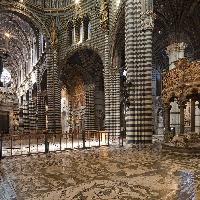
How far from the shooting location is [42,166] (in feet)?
33.9

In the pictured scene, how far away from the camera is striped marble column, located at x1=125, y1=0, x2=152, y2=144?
1752 cm

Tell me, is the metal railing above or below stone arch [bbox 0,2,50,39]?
below

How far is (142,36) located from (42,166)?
1105cm

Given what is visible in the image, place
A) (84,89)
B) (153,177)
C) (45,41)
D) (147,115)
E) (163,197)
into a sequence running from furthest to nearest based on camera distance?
(84,89)
(45,41)
(147,115)
(153,177)
(163,197)

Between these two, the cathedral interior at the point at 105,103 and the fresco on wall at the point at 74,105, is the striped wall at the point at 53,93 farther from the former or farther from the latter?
the fresco on wall at the point at 74,105

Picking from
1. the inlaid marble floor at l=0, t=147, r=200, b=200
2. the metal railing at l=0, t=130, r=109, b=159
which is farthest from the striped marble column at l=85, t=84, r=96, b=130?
the inlaid marble floor at l=0, t=147, r=200, b=200

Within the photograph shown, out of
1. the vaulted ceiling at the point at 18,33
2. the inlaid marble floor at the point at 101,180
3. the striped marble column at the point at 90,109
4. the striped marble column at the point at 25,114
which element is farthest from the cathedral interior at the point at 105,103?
the striped marble column at the point at 25,114

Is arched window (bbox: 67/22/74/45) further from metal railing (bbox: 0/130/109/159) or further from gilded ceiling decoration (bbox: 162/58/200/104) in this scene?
gilded ceiling decoration (bbox: 162/58/200/104)

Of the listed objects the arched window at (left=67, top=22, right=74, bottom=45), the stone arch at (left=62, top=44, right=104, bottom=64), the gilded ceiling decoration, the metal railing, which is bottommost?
the metal railing

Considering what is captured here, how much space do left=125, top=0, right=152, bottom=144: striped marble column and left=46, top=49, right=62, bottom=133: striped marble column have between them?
47.7 ft

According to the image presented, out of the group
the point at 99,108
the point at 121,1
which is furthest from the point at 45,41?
the point at 121,1

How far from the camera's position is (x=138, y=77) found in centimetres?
1783

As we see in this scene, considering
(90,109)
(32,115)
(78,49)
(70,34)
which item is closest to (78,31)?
(70,34)

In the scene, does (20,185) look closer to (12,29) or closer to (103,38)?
(103,38)
